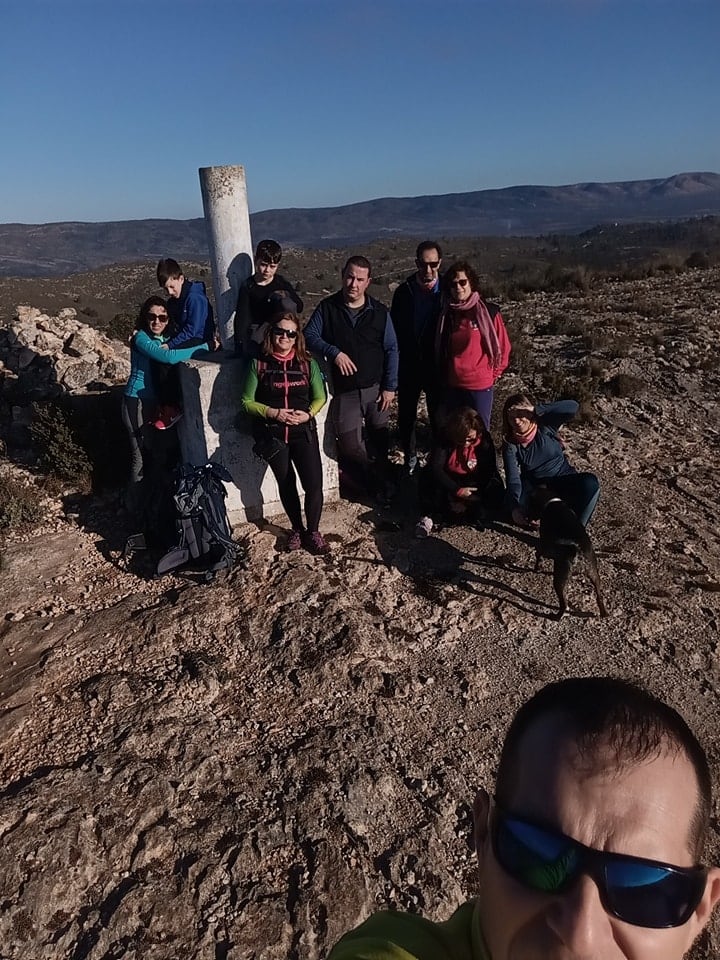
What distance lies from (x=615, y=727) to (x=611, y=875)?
7.5 inches

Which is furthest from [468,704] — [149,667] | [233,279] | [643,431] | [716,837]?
[643,431]

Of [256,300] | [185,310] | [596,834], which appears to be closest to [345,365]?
[256,300]

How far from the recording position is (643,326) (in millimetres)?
11914

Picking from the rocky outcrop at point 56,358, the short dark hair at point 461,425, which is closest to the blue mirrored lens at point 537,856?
the short dark hair at point 461,425

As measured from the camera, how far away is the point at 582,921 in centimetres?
91

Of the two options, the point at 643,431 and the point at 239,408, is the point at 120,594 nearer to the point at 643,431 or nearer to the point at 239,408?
the point at 239,408

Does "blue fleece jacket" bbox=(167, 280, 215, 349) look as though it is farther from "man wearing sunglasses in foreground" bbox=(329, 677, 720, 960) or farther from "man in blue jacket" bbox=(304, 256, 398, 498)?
"man wearing sunglasses in foreground" bbox=(329, 677, 720, 960)

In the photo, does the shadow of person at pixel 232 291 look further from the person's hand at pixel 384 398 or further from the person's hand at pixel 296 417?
the person's hand at pixel 384 398

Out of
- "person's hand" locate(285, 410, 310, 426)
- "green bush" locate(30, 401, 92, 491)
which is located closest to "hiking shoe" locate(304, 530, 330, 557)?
"person's hand" locate(285, 410, 310, 426)

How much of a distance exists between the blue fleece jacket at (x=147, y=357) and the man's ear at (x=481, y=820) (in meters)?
5.06

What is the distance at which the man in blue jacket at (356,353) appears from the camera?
5.47 metres

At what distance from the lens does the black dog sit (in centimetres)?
445

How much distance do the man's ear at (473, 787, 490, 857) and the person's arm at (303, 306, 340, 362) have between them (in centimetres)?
462

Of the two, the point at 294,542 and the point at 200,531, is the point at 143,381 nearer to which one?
the point at 200,531
